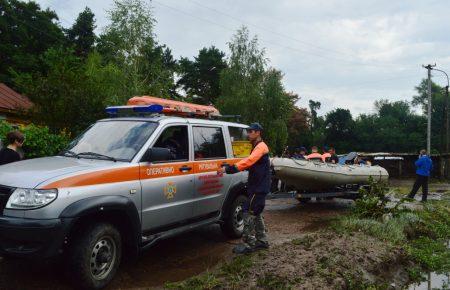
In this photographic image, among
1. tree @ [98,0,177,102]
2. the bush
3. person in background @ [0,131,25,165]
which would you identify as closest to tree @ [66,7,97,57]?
tree @ [98,0,177,102]

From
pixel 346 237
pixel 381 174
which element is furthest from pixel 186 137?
pixel 381 174

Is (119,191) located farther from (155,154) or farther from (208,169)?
(208,169)

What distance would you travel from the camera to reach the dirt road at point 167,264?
5.08 metres

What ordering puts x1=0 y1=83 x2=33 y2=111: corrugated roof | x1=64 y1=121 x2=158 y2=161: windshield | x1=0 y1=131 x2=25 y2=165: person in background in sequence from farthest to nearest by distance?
1. x1=0 y1=83 x2=33 y2=111: corrugated roof
2. x1=0 y1=131 x2=25 y2=165: person in background
3. x1=64 y1=121 x2=158 y2=161: windshield

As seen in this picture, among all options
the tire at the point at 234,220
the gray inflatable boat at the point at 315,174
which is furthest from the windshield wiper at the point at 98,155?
the gray inflatable boat at the point at 315,174

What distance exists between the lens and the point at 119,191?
491 centimetres

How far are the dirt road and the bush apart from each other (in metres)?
4.82

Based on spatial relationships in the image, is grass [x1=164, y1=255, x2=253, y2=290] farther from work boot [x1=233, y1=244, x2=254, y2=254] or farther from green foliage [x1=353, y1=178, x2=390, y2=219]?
green foliage [x1=353, y1=178, x2=390, y2=219]

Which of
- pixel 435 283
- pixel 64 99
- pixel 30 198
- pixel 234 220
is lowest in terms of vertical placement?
pixel 435 283

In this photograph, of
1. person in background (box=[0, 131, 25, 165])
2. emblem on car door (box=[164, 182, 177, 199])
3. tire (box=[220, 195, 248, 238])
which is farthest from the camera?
tire (box=[220, 195, 248, 238])

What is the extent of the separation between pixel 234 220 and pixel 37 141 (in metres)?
5.70

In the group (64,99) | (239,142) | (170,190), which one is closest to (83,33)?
(64,99)

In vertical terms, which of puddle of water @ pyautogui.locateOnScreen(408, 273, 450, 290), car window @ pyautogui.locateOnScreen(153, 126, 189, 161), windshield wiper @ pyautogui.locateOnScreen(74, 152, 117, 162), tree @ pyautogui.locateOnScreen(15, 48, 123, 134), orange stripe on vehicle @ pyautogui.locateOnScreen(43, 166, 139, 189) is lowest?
puddle of water @ pyautogui.locateOnScreen(408, 273, 450, 290)

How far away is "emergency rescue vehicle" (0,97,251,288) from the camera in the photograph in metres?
4.26
